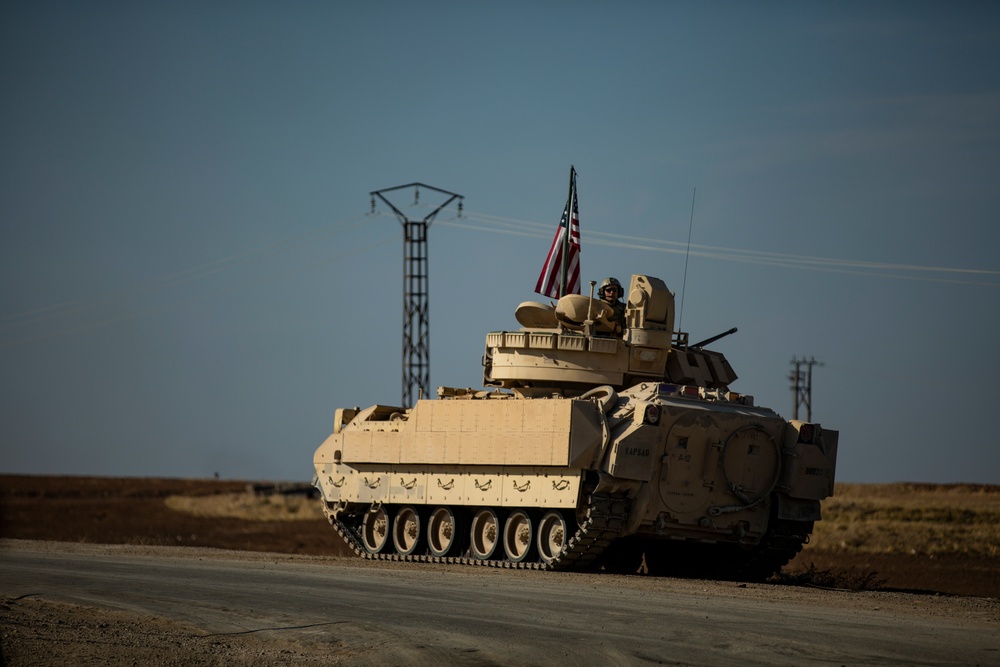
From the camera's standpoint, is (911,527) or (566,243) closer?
(566,243)

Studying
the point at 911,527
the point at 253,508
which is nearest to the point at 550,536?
the point at 911,527

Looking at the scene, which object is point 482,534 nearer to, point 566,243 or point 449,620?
point 566,243

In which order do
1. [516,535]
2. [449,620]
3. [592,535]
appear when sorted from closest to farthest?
1. [449,620]
2. [592,535]
3. [516,535]

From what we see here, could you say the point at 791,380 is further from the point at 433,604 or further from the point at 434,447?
the point at 433,604

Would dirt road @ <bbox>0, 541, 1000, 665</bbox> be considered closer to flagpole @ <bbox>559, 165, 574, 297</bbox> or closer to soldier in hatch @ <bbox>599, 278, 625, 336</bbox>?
soldier in hatch @ <bbox>599, 278, 625, 336</bbox>

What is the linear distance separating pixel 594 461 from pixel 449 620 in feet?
28.6

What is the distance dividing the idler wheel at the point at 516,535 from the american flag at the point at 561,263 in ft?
23.4

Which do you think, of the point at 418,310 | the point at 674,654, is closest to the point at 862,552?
the point at 418,310

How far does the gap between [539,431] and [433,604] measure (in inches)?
311

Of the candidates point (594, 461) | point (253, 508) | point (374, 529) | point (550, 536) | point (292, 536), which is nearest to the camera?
point (594, 461)

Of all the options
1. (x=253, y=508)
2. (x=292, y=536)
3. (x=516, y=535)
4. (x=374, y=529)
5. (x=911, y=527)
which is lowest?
(x=253, y=508)

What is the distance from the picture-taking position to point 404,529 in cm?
2875

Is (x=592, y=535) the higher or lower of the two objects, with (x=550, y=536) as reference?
higher

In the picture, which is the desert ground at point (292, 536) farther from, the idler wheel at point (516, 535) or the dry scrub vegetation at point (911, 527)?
the idler wheel at point (516, 535)
